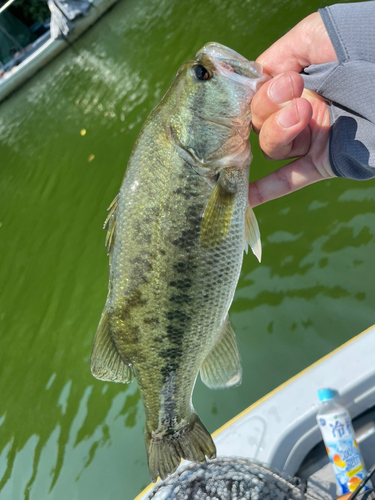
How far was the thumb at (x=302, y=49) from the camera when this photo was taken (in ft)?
7.14

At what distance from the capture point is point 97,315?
19.4 feet

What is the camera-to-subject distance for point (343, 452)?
2455mm

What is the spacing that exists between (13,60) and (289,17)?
659 inches

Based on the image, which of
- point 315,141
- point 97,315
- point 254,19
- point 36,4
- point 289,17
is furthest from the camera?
point 36,4

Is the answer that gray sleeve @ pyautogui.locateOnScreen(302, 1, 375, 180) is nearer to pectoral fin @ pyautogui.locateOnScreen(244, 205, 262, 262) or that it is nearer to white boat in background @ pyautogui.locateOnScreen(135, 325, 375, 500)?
pectoral fin @ pyautogui.locateOnScreen(244, 205, 262, 262)

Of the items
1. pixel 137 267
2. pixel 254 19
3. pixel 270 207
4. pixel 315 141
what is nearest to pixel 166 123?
pixel 137 267

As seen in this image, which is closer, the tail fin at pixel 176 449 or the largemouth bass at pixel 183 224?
the largemouth bass at pixel 183 224

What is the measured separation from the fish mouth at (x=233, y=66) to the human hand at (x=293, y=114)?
0.43ft

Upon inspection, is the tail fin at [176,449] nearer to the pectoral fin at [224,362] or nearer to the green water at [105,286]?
the pectoral fin at [224,362]

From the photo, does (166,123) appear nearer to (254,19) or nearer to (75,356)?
(75,356)

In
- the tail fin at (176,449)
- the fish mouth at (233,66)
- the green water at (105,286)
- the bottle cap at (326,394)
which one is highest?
the fish mouth at (233,66)

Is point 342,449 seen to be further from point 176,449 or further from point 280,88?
point 280,88

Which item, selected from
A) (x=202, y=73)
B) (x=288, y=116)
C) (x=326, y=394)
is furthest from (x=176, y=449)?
(x=202, y=73)

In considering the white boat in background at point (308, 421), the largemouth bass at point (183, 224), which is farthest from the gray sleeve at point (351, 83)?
the white boat in background at point (308, 421)
